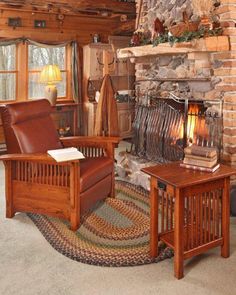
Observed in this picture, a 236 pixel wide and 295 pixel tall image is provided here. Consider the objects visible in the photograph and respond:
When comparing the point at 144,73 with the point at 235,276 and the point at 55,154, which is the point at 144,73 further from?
the point at 235,276

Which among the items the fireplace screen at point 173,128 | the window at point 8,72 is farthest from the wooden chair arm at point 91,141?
the window at point 8,72

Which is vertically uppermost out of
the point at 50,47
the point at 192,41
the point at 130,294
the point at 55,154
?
the point at 50,47

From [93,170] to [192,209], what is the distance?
1.12 meters

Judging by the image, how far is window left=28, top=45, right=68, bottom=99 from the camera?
6723 millimetres

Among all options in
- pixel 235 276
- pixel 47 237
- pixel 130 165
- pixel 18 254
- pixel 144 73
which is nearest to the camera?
pixel 235 276

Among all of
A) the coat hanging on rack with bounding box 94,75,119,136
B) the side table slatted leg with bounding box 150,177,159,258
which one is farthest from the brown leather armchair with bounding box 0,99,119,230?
the side table slatted leg with bounding box 150,177,159,258

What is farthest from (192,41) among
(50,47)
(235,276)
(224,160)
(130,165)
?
(50,47)

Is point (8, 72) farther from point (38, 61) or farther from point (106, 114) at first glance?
point (106, 114)

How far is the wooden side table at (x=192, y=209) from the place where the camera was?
2.38 metres

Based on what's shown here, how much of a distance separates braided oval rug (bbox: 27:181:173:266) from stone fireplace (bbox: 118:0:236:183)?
1.16m

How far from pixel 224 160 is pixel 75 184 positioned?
1.64m

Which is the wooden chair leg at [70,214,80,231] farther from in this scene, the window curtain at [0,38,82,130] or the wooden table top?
the window curtain at [0,38,82,130]

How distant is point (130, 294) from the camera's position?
7.32 ft

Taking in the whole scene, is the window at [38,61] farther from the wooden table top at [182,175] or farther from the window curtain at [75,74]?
the wooden table top at [182,175]
